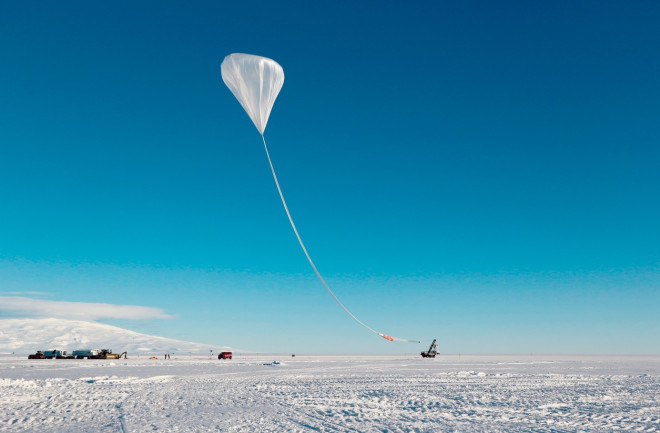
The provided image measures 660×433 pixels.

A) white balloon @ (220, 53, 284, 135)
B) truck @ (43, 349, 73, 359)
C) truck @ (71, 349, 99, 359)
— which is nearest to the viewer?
white balloon @ (220, 53, 284, 135)

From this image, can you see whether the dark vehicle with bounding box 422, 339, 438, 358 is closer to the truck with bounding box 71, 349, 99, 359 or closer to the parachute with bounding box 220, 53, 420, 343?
the truck with bounding box 71, 349, 99, 359

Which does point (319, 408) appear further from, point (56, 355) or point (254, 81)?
point (56, 355)

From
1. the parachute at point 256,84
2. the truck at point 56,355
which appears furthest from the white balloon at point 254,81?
the truck at point 56,355

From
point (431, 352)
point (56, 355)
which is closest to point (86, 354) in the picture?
point (56, 355)

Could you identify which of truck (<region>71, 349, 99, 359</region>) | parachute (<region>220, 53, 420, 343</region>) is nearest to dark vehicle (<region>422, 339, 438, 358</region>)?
truck (<region>71, 349, 99, 359</region>)

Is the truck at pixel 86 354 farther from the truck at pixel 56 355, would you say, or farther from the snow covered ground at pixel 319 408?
the snow covered ground at pixel 319 408

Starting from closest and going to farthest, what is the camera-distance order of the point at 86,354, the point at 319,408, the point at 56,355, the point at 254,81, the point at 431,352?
the point at 254,81 → the point at 319,408 → the point at 86,354 → the point at 56,355 → the point at 431,352

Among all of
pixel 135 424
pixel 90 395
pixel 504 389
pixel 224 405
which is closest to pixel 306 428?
pixel 135 424

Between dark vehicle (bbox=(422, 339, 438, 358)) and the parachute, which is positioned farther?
dark vehicle (bbox=(422, 339, 438, 358))

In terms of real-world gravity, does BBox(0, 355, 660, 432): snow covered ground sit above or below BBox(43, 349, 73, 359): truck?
below

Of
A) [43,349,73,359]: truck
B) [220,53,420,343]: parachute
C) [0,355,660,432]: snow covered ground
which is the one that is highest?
[220,53,420,343]: parachute
